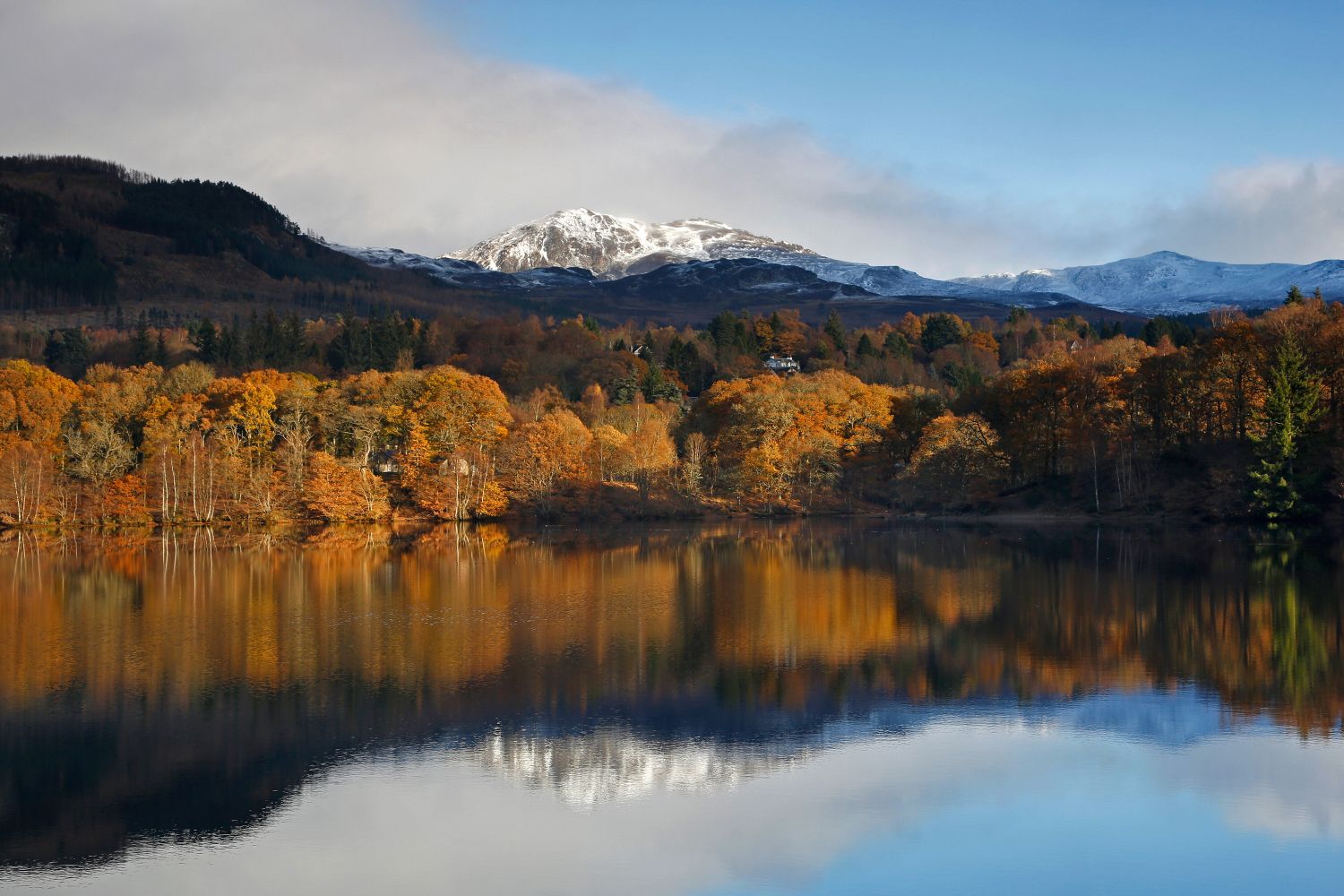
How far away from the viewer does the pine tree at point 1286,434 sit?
56.0 meters

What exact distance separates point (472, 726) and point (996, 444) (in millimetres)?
63391

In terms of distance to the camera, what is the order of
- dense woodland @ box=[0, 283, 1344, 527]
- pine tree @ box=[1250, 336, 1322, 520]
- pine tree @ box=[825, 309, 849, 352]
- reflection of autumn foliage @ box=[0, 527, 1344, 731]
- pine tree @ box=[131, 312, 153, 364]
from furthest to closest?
pine tree @ box=[825, 309, 849, 352] < pine tree @ box=[131, 312, 153, 364] < dense woodland @ box=[0, 283, 1344, 527] < pine tree @ box=[1250, 336, 1322, 520] < reflection of autumn foliage @ box=[0, 527, 1344, 731]

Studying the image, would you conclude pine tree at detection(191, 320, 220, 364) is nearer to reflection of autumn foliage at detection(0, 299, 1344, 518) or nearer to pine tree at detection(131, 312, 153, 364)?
pine tree at detection(131, 312, 153, 364)

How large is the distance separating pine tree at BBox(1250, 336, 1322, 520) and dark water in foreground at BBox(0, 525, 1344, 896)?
2194cm

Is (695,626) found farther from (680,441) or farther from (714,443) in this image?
(680,441)

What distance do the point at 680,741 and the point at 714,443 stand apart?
67687 millimetres

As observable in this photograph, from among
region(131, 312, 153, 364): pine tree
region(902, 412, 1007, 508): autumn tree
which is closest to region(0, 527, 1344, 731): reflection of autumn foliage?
region(902, 412, 1007, 508): autumn tree

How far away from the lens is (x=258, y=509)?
74.1m

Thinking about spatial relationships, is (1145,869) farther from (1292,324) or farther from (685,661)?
(1292,324)

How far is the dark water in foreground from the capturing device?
13805 mm

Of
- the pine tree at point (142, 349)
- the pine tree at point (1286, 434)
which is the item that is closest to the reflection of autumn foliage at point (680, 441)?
the pine tree at point (1286, 434)

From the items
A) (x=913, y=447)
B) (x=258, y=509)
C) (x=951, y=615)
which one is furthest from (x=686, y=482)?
(x=951, y=615)

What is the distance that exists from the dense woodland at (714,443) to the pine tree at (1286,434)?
14 cm

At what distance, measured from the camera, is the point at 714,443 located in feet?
283
